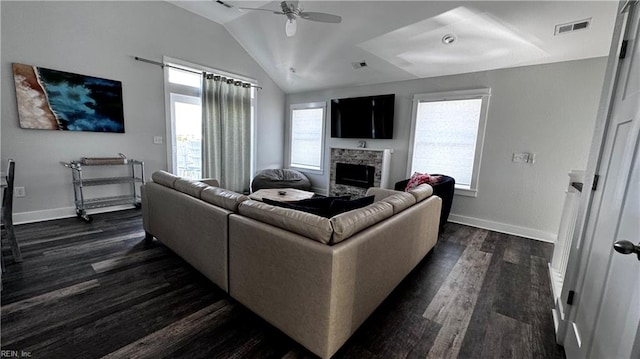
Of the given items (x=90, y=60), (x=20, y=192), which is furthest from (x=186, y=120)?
(x=20, y=192)

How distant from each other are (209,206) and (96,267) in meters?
1.34

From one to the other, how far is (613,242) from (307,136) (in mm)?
5404

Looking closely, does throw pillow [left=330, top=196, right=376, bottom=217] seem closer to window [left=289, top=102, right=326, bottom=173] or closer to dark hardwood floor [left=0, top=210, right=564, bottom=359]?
dark hardwood floor [left=0, top=210, right=564, bottom=359]

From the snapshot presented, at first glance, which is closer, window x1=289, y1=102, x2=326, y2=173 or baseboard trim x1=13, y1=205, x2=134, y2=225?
baseboard trim x1=13, y1=205, x2=134, y2=225

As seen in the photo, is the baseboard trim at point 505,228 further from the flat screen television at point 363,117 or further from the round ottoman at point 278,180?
the round ottoman at point 278,180

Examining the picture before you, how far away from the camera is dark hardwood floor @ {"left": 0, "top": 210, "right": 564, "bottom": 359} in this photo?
1481 mm

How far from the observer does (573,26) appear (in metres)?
2.72

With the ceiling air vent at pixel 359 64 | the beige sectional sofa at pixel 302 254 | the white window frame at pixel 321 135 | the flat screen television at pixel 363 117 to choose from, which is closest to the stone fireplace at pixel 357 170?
the flat screen television at pixel 363 117

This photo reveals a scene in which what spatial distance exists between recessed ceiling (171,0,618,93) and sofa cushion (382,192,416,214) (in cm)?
233

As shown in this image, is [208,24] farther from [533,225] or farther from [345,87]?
[533,225]

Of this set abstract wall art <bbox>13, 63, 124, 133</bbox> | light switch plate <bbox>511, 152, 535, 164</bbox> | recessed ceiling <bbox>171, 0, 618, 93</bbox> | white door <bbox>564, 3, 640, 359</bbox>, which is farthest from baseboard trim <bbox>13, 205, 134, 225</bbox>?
light switch plate <bbox>511, 152, 535, 164</bbox>

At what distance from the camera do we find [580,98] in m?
3.18

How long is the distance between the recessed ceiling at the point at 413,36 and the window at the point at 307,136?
34.9 inches

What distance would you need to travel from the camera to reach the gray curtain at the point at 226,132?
4.73m
